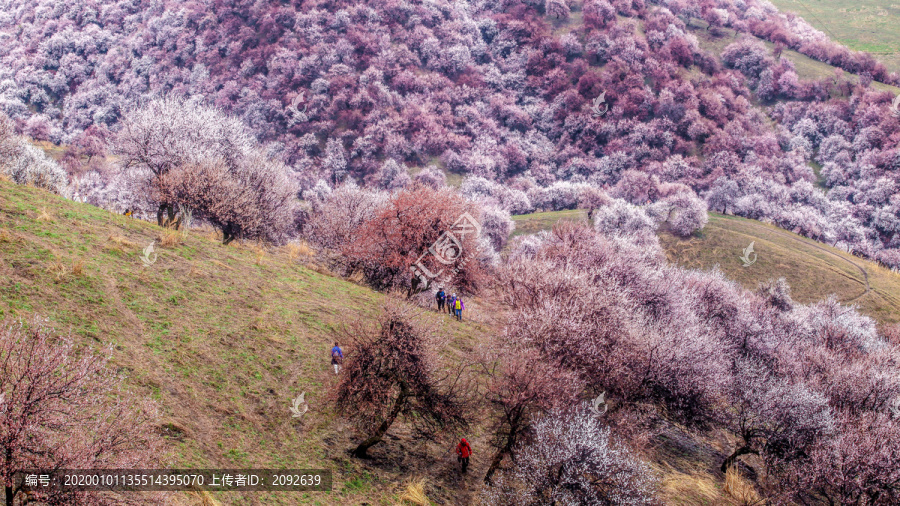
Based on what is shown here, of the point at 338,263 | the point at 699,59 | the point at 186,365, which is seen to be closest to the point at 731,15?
the point at 699,59

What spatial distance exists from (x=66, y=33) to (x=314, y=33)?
78.2 metres

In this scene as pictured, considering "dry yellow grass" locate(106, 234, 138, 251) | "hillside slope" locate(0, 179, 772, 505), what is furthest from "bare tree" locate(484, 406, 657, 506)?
"dry yellow grass" locate(106, 234, 138, 251)

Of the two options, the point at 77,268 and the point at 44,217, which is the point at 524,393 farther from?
the point at 44,217

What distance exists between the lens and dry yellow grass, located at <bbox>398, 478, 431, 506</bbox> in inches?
668

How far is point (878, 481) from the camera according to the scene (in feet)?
66.3

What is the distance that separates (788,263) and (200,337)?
77500 mm

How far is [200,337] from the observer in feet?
64.0

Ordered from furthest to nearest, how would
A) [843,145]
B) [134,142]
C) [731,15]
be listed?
[731,15] → [843,145] → [134,142]

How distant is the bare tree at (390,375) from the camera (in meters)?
17.4

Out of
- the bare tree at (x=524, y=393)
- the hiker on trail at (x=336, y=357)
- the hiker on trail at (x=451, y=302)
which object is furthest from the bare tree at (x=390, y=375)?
the hiker on trail at (x=451, y=302)

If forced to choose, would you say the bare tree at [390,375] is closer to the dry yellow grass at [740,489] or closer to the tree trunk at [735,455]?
the dry yellow grass at [740,489]

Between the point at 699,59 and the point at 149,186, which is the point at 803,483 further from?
the point at 699,59

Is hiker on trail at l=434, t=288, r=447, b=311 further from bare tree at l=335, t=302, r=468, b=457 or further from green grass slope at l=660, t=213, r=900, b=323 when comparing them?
green grass slope at l=660, t=213, r=900, b=323

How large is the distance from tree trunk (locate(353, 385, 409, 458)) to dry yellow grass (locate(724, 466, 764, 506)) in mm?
18220
